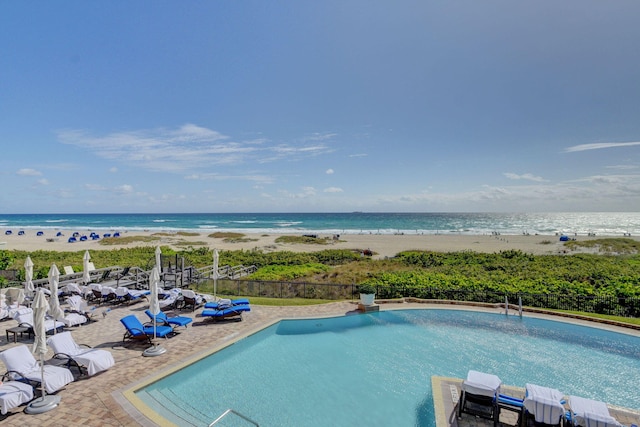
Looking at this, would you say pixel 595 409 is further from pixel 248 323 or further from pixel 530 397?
pixel 248 323

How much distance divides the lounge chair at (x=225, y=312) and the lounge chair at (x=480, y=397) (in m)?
8.46

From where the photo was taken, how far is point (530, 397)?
6090mm

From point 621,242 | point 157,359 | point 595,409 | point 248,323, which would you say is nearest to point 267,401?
point 157,359

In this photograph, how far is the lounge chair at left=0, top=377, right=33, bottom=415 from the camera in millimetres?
6043

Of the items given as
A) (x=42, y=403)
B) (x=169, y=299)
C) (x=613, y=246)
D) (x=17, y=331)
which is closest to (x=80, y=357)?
(x=42, y=403)

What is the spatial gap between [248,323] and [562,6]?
60.7 feet

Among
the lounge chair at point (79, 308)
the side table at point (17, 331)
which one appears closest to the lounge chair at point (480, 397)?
the side table at point (17, 331)

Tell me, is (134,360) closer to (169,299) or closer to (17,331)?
(17,331)

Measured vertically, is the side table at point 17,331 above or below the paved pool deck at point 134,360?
above

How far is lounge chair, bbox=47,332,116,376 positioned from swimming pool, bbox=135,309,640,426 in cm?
143

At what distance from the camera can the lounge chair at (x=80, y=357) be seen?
301 inches

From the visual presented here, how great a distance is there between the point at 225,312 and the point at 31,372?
5.97m

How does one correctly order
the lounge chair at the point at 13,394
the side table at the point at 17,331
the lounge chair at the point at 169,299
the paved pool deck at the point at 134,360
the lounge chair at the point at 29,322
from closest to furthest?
the lounge chair at the point at 13,394
the paved pool deck at the point at 134,360
the side table at the point at 17,331
the lounge chair at the point at 29,322
the lounge chair at the point at 169,299

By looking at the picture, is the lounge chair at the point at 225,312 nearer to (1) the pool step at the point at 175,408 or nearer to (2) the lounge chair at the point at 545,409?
(1) the pool step at the point at 175,408
